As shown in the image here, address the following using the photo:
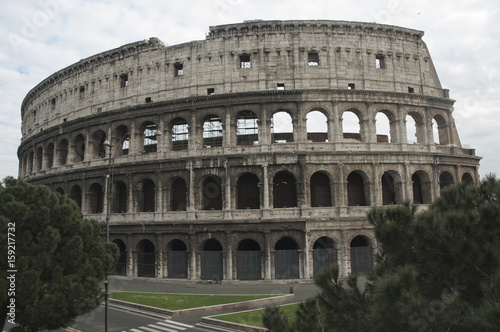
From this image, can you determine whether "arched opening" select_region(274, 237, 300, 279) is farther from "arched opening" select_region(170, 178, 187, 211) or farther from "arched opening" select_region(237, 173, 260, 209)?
"arched opening" select_region(170, 178, 187, 211)

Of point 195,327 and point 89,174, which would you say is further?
point 89,174

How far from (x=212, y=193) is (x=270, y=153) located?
576 centimetres

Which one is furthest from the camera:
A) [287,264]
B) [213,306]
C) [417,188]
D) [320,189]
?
[417,188]

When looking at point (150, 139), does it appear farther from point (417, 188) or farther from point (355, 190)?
point (417, 188)

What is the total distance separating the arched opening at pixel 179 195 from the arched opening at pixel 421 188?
17.9 metres

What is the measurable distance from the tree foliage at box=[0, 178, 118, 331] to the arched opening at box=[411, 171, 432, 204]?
949 inches

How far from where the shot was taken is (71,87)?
33906 mm

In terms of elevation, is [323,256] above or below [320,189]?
below

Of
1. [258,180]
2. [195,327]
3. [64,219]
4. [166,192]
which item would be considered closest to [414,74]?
[258,180]

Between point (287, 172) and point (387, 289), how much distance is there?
72.1ft

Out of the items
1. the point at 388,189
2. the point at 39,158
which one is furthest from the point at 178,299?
the point at 39,158

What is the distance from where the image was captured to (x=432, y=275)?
18.1ft

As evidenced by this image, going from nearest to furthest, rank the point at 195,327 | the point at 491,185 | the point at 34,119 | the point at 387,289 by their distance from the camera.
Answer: the point at 387,289
the point at 491,185
the point at 195,327
the point at 34,119

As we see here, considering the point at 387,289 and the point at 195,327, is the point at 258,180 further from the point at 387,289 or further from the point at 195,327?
the point at 387,289
